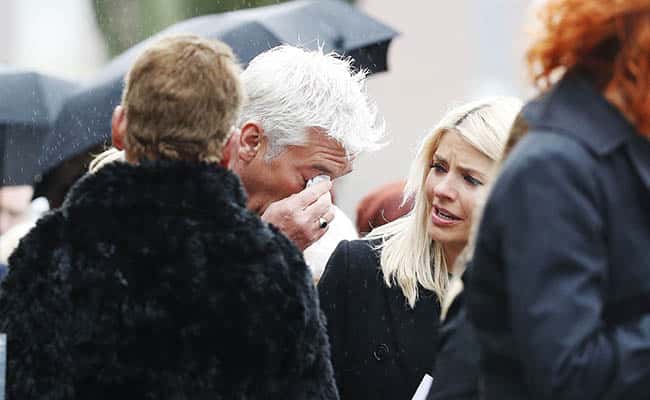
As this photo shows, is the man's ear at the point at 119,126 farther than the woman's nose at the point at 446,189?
No

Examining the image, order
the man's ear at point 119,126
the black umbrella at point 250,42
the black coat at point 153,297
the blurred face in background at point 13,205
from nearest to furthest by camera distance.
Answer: the black coat at point 153,297 → the man's ear at point 119,126 → the black umbrella at point 250,42 → the blurred face in background at point 13,205

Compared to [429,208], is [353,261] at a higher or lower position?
lower

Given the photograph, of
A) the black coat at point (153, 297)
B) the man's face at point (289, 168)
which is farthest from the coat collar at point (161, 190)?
the man's face at point (289, 168)

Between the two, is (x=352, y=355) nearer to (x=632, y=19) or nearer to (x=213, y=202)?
(x=213, y=202)

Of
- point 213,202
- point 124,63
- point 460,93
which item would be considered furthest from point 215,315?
point 460,93

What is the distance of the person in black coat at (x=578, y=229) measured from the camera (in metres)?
2.64

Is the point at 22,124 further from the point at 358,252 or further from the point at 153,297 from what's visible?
the point at 153,297

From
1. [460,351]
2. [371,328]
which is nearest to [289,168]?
[371,328]

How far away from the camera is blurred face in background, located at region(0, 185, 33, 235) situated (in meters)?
7.95

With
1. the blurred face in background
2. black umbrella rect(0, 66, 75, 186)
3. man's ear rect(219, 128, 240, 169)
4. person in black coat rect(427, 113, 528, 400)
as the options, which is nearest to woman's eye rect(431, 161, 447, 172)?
man's ear rect(219, 128, 240, 169)

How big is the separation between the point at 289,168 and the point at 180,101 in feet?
3.97

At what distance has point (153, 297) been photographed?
11.3 feet

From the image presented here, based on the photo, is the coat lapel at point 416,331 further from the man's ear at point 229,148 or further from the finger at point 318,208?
the man's ear at point 229,148

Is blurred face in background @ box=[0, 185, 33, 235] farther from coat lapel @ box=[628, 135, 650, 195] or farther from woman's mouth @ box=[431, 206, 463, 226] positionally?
coat lapel @ box=[628, 135, 650, 195]
